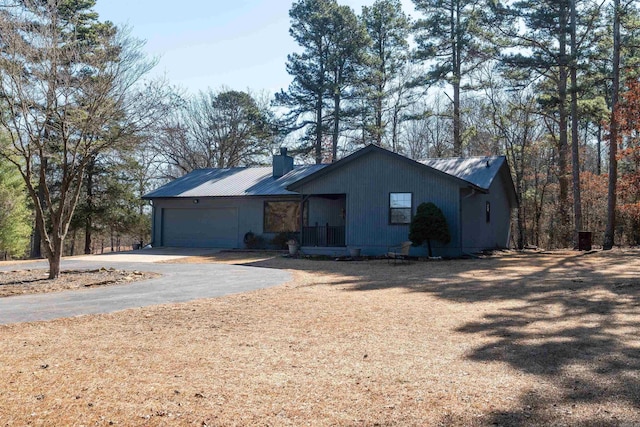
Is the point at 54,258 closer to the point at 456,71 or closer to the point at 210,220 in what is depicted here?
the point at 210,220

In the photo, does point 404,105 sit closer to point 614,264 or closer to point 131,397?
point 614,264

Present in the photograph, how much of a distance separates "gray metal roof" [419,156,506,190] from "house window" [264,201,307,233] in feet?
19.5

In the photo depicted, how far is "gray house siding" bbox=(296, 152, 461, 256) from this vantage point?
59.3 feet

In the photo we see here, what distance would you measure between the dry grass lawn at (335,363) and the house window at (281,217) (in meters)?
13.3

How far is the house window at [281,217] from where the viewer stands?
878 inches

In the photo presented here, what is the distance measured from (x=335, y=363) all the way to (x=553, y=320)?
3.59 meters

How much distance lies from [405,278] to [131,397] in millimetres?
8985

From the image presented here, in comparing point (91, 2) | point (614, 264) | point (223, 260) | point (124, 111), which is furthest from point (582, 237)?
point (91, 2)

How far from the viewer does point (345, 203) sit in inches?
806

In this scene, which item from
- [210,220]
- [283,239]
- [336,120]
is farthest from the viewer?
[336,120]

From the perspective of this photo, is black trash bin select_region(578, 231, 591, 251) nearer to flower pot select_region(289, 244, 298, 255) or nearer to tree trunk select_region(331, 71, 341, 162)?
flower pot select_region(289, 244, 298, 255)

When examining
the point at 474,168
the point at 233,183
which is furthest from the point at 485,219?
the point at 233,183

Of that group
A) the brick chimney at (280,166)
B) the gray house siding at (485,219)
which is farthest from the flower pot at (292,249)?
the gray house siding at (485,219)

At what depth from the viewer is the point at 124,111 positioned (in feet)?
41.2
